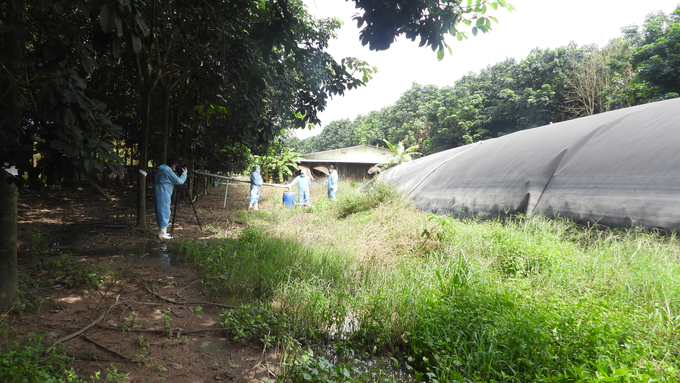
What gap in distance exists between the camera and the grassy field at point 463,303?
2.55 metres

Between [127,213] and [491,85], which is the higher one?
[491,85]

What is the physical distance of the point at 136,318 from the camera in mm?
3260

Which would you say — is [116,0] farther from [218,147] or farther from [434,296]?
[218,147]

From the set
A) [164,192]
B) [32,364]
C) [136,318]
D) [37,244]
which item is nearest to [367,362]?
[136,318]

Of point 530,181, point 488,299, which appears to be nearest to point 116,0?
point 488,299

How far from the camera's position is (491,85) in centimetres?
3097

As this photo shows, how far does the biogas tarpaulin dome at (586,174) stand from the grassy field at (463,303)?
0.37m

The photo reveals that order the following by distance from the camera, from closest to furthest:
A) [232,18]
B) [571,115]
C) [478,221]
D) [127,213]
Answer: [232,18] → [478,221] → [127,213] → [571,115]

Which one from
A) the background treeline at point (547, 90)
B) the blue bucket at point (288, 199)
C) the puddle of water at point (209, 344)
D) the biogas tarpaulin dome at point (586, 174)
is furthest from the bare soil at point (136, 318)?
the background treeline at point (547, 90)

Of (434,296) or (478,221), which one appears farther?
(478,221)

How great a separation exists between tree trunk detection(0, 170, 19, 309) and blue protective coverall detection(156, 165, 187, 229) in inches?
159

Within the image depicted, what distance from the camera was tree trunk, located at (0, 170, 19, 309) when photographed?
10.1ft

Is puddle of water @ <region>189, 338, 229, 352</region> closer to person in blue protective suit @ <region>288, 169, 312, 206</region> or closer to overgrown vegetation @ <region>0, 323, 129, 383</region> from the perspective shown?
overgrown vegetation @ <region>0, 323, 129, 383</region>

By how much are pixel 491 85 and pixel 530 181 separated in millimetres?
27659
